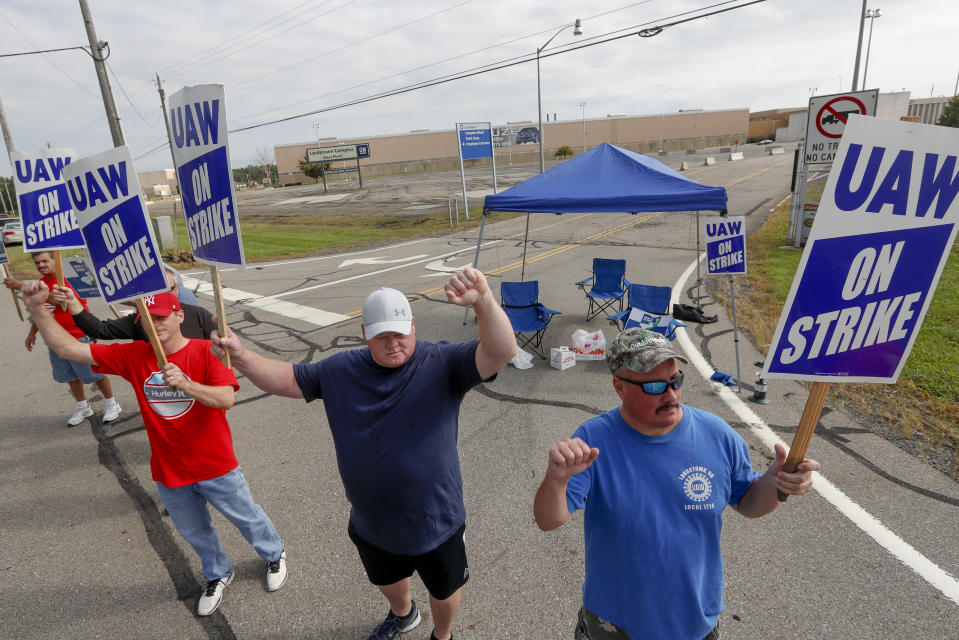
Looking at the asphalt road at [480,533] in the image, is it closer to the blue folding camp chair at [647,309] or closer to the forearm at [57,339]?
the blue folding camp chair at [647,309]

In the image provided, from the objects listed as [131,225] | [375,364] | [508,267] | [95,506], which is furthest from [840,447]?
[508,267]

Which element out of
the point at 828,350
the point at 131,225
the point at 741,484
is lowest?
the point at 741,484

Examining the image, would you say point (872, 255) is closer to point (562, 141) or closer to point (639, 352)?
point (639, 352)

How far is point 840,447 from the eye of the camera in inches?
180

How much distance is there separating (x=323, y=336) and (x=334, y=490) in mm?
4500

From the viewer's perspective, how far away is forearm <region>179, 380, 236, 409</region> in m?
2.57

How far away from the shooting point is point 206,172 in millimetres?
2250

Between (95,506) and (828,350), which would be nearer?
(828,350)

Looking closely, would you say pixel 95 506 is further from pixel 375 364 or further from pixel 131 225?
pixel 375 364

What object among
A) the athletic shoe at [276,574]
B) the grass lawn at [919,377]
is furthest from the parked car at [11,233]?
the grass lawn at [919,377]

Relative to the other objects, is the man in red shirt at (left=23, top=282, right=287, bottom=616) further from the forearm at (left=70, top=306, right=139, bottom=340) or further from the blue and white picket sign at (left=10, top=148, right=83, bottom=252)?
the blue and white picket sign at (left=10, top=148, right=83, bottom=252)

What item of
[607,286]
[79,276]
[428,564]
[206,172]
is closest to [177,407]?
[206,172]

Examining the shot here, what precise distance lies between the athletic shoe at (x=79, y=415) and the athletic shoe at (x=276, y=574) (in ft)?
12.8

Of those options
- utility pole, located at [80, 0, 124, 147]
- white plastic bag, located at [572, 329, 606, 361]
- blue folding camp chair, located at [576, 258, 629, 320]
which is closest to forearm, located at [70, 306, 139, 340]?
white plastic bag, located at [572, 329, 606, 361]
